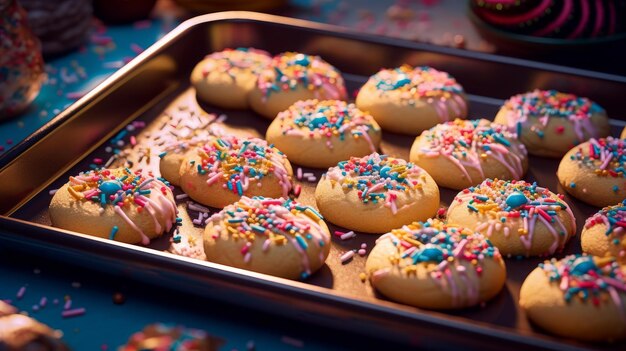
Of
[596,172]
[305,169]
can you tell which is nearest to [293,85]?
[305,169]

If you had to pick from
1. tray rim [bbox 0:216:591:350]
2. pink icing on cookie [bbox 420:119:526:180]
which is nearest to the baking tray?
tray rim [bbox 0:216:591:350]

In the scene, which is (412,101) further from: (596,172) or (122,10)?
(122,10)

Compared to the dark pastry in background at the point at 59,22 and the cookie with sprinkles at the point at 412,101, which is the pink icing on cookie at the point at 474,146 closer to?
the cookie with sprinkles at the point at 412,101

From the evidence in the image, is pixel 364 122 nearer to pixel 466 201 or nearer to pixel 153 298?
pixel 466 201

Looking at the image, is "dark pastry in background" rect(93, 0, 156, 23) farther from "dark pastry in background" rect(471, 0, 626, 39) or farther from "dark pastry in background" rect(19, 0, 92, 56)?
"dark pastry in background" rect(471, 0, 626, 39)

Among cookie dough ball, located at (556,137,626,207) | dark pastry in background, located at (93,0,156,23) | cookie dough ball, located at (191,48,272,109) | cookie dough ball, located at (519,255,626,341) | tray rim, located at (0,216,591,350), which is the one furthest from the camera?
dark pastry in background, located at (93,0,156,23)

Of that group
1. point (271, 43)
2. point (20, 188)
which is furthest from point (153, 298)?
point (271, 43)
